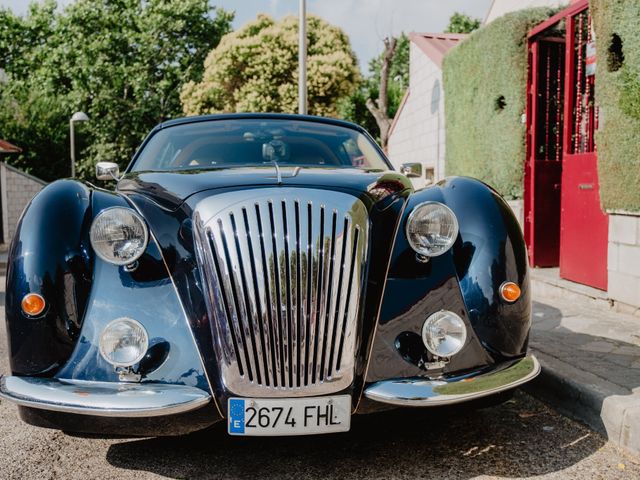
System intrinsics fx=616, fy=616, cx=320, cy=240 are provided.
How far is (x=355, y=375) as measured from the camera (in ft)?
7.55

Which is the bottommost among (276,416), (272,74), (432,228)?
(276,416)

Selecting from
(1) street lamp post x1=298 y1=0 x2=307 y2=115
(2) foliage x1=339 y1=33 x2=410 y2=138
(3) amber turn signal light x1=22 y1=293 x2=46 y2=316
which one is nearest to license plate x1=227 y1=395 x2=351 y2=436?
(3) amber turn signal light x1=22 y1=293 x2=46 y2=316

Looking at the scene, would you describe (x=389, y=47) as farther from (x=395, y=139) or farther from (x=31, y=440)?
(x=31, y=440)

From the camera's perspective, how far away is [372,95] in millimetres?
42438

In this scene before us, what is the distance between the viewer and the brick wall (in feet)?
50.0

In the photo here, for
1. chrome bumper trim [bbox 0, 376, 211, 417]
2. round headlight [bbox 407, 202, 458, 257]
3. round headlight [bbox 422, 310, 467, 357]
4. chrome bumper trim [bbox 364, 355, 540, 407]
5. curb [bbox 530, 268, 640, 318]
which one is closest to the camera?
chrome bumper trim [bbox 0, 376, 211, 417]

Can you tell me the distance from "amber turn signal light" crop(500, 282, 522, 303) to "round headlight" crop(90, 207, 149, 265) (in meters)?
1.50

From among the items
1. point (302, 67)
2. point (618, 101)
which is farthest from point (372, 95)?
point (618, 101)

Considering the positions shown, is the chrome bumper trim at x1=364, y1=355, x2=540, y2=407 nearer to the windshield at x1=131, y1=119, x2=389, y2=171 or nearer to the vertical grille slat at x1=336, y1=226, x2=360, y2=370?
the vertical grille slat at x1=336, y1=226, x2=360, y2=370

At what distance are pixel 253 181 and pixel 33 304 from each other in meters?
0.97

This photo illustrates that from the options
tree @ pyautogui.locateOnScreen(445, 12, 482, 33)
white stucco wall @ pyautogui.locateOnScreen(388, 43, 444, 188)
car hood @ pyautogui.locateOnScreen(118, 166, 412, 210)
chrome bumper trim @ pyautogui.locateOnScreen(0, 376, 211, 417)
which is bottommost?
chrome bumper trim @ pyautogui.locateOnScreen(0, 376, 211, 417)

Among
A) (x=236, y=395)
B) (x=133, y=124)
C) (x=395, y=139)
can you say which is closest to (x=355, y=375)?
(x=236, y=395)

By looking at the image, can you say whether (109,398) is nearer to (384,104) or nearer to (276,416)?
(276,416)

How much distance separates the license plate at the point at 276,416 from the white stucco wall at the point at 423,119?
10.5 metres
